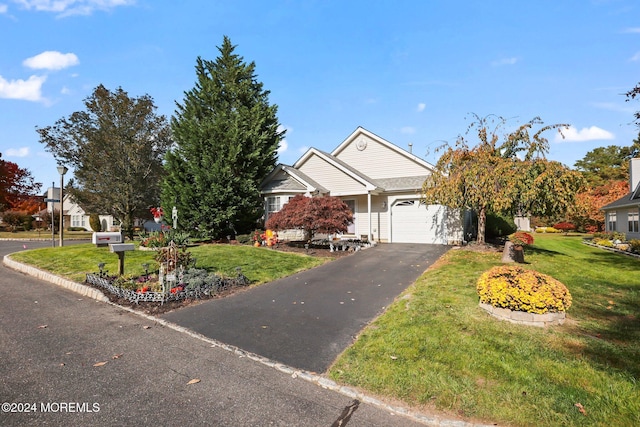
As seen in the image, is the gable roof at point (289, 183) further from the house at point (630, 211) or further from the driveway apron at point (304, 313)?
the house at point (630, 211)

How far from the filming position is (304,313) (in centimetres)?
671

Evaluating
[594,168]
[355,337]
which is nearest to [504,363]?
[355,337]

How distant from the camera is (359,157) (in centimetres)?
2139

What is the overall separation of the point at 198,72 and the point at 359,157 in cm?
1170

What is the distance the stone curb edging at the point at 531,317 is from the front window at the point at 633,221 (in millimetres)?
22102

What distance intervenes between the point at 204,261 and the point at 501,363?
33.7ft

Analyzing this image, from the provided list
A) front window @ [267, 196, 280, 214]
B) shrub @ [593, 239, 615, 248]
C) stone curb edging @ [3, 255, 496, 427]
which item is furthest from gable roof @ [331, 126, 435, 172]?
stone curb edging @ [3, 255, 496, 427]

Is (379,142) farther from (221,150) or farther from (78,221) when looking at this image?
(78,221)

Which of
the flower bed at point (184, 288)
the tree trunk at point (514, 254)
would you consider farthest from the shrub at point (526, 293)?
the flower bed at point (184, 288)

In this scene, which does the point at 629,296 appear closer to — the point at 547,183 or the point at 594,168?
the point at 547,183

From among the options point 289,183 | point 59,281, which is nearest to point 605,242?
point 289,183

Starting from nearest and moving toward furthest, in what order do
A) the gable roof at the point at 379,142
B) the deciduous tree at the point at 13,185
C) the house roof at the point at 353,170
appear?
the house roof at the point at 353,170, the gable roof at the point at 379,142, the deciduous tree at the point at 13,185

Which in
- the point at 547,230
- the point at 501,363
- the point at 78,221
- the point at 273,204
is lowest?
the point at 501,363

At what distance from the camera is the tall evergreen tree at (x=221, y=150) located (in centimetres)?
1789
